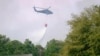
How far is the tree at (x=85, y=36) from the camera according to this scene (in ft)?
108

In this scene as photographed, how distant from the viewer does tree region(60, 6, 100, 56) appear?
3300cm

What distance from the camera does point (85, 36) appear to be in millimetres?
33625

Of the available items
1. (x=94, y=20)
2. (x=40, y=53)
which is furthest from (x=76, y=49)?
(x=40, y=53)

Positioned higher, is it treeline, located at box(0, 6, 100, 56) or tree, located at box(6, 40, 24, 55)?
tree, located at box(6, 40, 24, 55)

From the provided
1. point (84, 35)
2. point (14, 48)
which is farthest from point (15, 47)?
point (84, 35)

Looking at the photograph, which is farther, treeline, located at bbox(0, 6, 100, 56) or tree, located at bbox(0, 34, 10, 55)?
tree, located at bbox(0, 34, 10, 55)

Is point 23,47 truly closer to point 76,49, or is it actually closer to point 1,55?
point 1,55

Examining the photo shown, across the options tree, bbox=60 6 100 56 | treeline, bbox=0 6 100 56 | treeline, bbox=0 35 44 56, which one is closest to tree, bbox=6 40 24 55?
treeline, bbox=0 35 44 56

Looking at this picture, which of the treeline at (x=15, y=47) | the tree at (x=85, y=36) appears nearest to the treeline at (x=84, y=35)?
the tree at (x=85, y=36)

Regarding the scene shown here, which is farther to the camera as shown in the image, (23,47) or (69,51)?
(23,47)

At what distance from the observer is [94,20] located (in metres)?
34.3

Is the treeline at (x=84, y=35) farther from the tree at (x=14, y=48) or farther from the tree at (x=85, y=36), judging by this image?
the tree at (x=14, y=48)

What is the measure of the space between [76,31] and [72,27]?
196 cm

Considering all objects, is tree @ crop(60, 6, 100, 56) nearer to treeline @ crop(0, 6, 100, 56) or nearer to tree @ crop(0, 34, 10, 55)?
treeline @ crop(0, 6, 100, 56)
